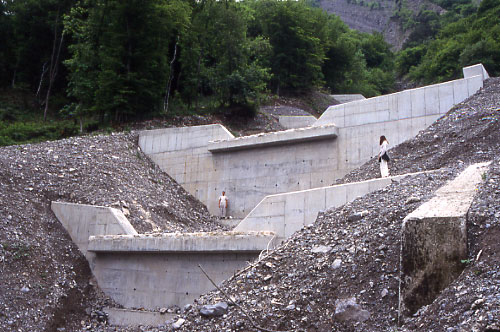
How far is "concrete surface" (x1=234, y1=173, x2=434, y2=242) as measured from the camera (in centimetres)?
1007

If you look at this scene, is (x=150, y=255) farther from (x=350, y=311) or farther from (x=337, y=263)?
(x=350, y=311)

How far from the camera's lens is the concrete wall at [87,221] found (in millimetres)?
13797

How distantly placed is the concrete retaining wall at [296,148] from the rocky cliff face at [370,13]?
6410 cm

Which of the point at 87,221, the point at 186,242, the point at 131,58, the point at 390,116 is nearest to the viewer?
the point at 186,242

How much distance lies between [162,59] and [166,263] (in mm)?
13841

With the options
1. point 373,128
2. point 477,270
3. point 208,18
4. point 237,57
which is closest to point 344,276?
point 477,270

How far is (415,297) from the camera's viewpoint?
552 centimetres

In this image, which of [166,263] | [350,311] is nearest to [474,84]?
[166,263]

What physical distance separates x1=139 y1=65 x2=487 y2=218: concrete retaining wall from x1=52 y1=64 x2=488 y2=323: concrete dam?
32 mm

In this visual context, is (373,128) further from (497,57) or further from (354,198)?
(497,57)

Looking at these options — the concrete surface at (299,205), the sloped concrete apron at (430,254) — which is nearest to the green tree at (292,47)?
the concrete surface at (299,205)

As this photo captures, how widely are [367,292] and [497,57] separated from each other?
2517 cm

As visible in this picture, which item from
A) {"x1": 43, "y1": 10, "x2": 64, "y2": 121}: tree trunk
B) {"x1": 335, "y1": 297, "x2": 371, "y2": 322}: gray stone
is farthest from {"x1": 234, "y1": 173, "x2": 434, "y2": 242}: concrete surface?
{"x1": 43, "y1": 10, "x2": 64, "y2": 121}: tree trunk

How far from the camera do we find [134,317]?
1209cm
